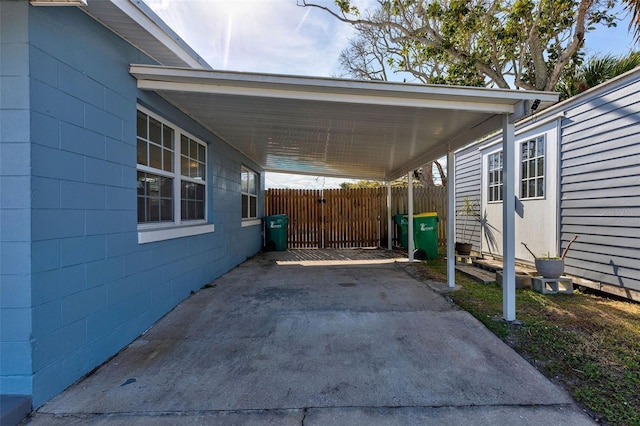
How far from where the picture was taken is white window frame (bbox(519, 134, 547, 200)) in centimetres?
613

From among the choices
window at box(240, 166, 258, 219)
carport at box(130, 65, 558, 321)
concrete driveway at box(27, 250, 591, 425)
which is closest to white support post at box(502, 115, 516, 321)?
carport at box(130, 65, 558, 321)

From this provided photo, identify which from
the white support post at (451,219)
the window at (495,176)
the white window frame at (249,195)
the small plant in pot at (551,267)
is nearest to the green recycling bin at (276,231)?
the white window frame at (249,195)

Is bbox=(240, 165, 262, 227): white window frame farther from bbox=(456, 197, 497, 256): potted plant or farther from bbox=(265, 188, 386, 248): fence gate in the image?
bbox=(456, 197, 497, 256): potted plant

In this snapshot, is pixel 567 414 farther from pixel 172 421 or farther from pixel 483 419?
pixel 172 421

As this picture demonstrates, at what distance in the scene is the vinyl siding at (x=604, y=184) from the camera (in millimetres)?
4418

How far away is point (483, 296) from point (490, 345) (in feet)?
5.99

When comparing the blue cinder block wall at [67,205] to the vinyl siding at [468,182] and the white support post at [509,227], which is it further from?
the vinyl siding at [468,182]

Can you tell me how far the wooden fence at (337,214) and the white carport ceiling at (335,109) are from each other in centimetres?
462

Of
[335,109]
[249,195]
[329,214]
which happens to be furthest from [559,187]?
[249,195]

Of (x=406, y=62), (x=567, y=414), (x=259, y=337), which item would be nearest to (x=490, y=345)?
(x=567, y=414)

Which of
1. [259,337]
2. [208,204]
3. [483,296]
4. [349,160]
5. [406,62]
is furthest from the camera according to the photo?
[406,62]

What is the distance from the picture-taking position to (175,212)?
4391mm

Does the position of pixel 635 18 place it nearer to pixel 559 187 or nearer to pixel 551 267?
pixel 559 187

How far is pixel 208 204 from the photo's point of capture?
5520mm
